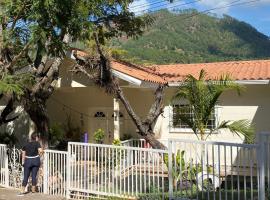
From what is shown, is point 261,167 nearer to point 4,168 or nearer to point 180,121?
point 180,121

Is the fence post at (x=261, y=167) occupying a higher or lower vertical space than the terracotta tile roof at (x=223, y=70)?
lower

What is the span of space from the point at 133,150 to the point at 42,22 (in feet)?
13.0

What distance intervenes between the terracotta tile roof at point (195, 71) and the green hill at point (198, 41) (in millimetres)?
33968

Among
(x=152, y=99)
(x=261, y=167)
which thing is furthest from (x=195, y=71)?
(x=261, y=167)

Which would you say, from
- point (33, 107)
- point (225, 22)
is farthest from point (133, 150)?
point (225, 22)

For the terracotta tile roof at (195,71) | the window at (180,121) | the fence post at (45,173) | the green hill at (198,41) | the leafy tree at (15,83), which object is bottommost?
the fence post at (45,173)

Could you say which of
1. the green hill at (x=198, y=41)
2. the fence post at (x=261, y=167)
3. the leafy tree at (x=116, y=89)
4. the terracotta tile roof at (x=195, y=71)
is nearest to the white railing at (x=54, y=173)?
the leafy tree at (x=116, y=89)

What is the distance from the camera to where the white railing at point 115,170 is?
970cm

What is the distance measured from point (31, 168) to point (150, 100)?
6.59 meters

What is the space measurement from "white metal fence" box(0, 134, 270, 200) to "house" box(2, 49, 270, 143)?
4.53m

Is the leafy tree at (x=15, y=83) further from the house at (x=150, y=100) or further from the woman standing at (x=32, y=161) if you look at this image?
the house at (x=150, y=100)

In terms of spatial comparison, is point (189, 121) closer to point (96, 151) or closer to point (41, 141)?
point (96, 151)

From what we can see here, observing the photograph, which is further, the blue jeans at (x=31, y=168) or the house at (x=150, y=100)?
the house at (x=150, y=100)

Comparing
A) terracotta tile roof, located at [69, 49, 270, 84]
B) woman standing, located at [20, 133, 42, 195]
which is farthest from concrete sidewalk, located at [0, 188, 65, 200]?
terracotta tile roof, located at [69, 49, 270, 84]
